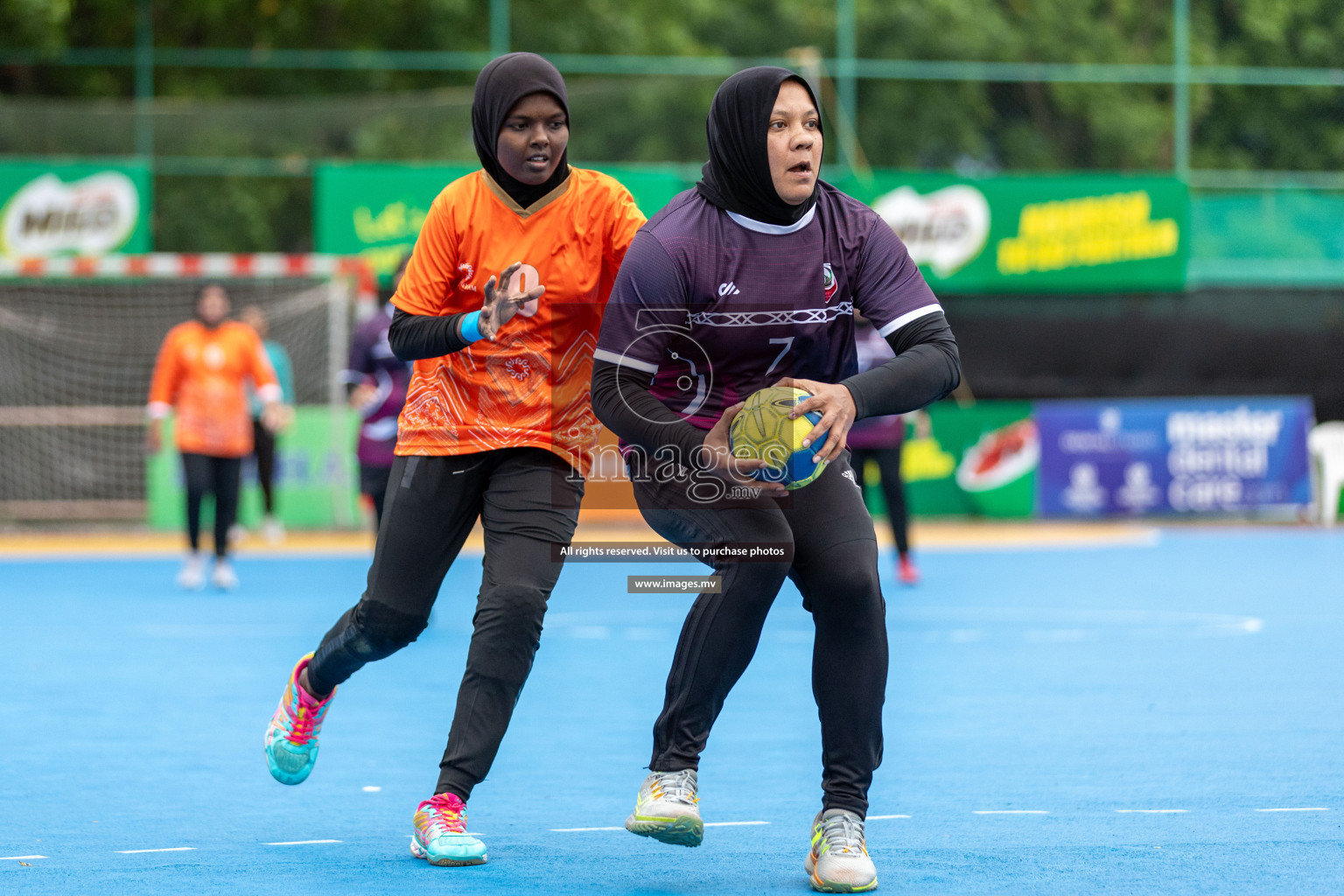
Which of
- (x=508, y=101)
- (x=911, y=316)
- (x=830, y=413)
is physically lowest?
(x=830, y=413)

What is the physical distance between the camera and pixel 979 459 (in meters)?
18.7

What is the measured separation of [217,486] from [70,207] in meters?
7.06

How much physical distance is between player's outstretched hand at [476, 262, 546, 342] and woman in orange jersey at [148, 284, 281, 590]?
8.11 meters

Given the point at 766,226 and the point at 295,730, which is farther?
the point at 295,730

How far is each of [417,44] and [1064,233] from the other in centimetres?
949

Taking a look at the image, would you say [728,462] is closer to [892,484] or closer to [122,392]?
[892,484]

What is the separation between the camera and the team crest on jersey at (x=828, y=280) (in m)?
4.45

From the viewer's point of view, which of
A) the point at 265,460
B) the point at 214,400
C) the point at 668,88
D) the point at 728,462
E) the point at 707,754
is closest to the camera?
the point at 728,462

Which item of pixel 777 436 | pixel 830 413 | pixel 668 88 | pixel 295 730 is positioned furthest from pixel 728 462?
pixel 668 88

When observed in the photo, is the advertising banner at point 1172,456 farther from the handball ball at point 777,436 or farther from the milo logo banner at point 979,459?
the handball ball at point 777,436

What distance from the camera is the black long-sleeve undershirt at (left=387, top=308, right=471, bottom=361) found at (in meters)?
4.61

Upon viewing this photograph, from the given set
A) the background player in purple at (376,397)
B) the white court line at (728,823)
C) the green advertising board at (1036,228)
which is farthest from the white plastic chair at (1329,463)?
the white court line at (728,823)

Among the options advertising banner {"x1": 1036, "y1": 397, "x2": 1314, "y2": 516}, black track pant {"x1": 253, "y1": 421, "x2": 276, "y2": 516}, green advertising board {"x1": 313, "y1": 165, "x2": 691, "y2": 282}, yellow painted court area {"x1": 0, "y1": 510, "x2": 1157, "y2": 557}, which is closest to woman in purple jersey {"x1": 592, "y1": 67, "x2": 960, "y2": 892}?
yellow painted court area {"x1": 0, "y1": 510, "x2": 1157, "y2": 557}

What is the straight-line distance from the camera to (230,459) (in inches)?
487
